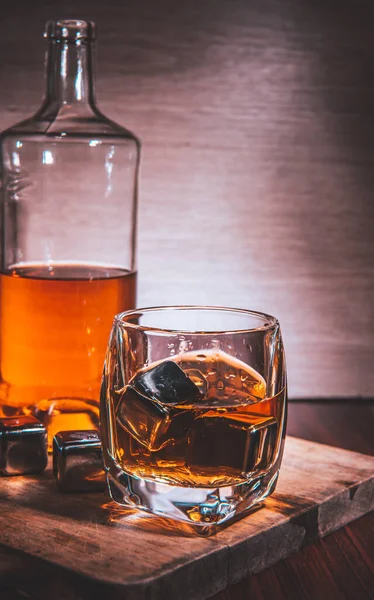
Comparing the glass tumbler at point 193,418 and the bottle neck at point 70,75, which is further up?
the bottle neck at point 70,75

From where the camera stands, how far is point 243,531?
2.19 ft

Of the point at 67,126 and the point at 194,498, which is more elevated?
the point at 67,126

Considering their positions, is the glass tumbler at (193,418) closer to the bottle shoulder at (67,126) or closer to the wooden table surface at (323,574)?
the wooden table surface at (323,574)

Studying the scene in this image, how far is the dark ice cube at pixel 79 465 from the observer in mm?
757

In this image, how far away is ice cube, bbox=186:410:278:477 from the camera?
0.67 meters

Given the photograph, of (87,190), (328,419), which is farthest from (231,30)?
(328,419)

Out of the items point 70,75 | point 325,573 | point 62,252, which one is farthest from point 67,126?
point 325,573

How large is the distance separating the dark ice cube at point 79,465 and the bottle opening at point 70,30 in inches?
18.5

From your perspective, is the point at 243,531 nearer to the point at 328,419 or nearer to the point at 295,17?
the point at 328,419

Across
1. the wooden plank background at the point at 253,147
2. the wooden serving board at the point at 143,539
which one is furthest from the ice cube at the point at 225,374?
the wooden plank background at the point at 253,147

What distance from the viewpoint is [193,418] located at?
2.20 ft

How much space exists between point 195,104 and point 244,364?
0.61 metres

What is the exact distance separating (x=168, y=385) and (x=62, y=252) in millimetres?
402

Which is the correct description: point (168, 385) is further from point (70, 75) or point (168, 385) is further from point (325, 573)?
point (70, 75)
